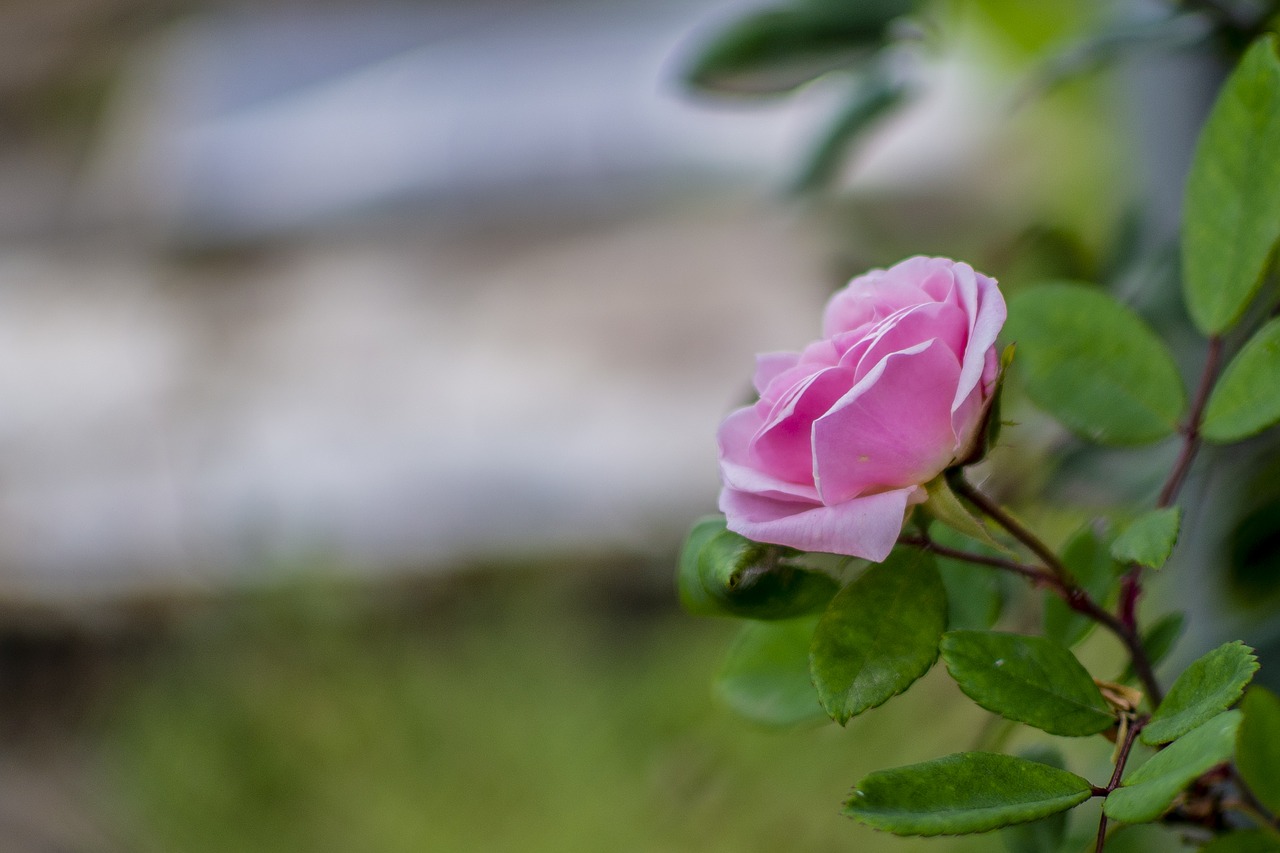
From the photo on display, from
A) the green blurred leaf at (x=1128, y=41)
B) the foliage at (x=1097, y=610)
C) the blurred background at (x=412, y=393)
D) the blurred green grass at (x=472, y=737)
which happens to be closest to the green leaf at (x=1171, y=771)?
the foliage at (x=1097, y=610)

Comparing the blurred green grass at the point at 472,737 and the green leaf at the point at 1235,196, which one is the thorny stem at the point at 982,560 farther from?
the blurred green grass at the point at 472,737

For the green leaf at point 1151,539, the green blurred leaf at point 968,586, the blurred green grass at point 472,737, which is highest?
the green leaf at point 1151,539

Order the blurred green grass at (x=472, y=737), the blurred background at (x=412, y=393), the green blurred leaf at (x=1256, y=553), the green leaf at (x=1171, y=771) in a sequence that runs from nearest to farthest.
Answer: the green leaf at (x=1171, y=771) → the green blurred leaf at (x=1256, y=553) → the blurred green grass at (x=472, y=737) → the blurred background at (x=412, y=393)

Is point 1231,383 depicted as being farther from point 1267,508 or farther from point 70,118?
point 70,118

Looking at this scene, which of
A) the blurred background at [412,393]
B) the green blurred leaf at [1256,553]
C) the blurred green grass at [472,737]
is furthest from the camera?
the blurred background at [412,393]

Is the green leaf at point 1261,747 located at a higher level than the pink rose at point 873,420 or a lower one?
lower

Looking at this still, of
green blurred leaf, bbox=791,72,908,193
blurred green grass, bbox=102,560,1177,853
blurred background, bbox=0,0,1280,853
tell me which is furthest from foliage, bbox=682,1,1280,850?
blurred green grass, bbox=102,560,1177,853

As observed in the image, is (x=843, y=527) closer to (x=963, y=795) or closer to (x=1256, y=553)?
(x=963, y=795)
